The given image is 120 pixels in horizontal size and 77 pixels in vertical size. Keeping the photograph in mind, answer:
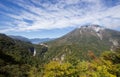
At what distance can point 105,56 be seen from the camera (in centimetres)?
4125

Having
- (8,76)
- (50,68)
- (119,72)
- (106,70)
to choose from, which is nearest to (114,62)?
(119,72)

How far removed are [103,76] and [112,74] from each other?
2.69 meters

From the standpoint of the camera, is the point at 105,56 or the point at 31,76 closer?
the point at 105,56

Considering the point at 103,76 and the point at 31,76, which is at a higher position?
the point at 103,76

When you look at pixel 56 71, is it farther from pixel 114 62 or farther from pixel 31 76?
pixel 31 76

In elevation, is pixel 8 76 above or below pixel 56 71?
below

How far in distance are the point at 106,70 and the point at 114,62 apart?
305 inches

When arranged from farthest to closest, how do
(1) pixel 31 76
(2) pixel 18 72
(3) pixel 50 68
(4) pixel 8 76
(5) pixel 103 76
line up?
(2) pixel 18 72 → (4) pixel 8 76 → (1) pixel 31 76 → (3) pixel 50 68 → (5) pixel 103 76

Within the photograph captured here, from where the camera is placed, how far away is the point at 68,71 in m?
37.4

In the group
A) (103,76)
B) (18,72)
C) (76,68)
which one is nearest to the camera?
(103,76)

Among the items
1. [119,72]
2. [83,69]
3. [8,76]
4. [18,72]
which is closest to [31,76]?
[8,76]

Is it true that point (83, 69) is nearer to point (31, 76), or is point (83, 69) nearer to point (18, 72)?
point (31, 76)

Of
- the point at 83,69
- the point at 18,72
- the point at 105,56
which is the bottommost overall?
the point at 18,72

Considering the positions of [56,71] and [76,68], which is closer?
[56,71]
